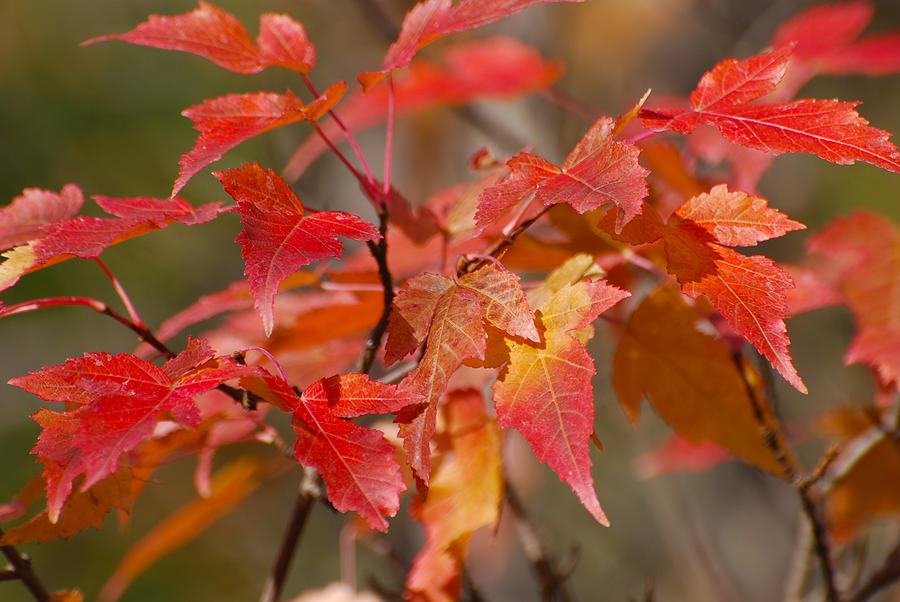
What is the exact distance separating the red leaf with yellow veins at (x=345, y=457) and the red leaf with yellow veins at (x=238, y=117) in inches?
5.5

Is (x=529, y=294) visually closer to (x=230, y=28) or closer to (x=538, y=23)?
(x=230, y=28)

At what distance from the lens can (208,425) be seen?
0.57m

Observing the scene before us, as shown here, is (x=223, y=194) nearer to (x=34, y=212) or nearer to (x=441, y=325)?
(x=34, y=212)

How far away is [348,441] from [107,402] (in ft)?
0.42

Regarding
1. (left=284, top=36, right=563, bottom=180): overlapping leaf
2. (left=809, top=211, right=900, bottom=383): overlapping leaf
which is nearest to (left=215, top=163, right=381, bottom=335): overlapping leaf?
(left=809, top=211, right=900, bottom=383): overlapping leaf

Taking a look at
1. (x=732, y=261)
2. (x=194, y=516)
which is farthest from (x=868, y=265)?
(x=194, y=516)

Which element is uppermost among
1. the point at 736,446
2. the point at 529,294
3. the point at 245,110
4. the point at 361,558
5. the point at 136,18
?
the point at 136,18

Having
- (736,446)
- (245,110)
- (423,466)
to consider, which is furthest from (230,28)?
(736,446)

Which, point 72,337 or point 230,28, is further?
point 72,337

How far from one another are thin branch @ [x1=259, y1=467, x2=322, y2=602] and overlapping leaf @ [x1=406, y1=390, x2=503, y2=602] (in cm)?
8

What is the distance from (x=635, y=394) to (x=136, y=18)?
3947 mm

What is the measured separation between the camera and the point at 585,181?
0.40 metres

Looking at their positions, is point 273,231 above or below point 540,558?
above

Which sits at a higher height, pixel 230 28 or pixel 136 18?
pixel 136 18
